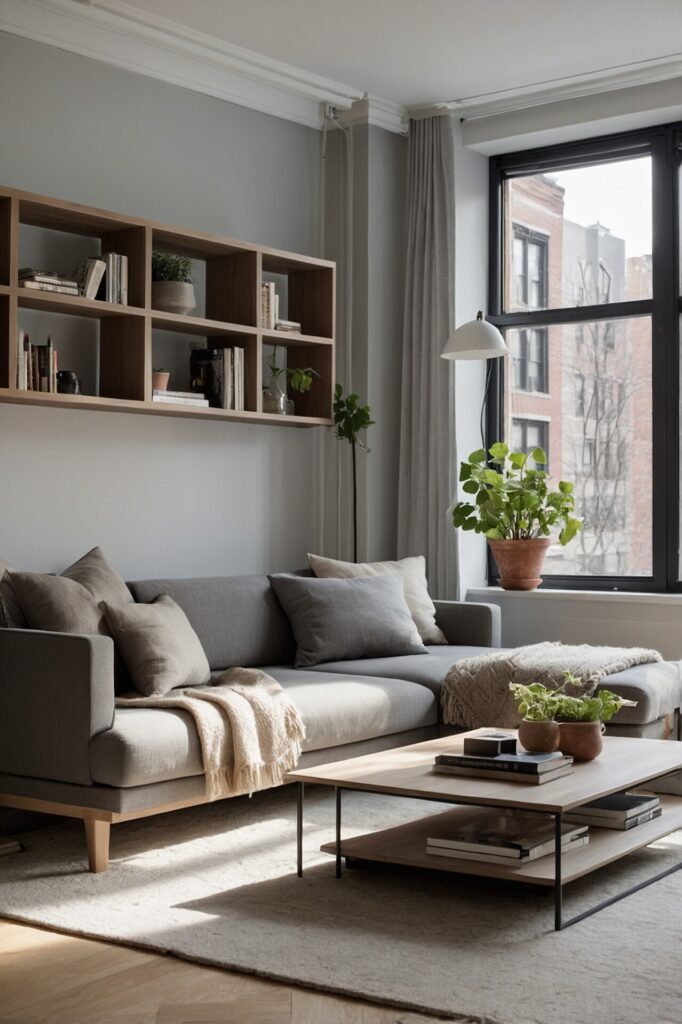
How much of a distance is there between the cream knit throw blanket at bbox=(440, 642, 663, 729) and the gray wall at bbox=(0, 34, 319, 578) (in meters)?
1.33

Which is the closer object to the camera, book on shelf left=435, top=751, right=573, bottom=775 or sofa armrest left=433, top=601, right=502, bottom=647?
book on shelf left=435, top=751, right=573, bottom=775

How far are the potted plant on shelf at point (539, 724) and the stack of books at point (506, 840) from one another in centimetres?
22

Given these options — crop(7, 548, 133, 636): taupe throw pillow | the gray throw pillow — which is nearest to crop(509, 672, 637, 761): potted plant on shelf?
crop(7, 548, 133, 636): taupe throw pillow

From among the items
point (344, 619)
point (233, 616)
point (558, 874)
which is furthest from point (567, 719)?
point (233, 616)

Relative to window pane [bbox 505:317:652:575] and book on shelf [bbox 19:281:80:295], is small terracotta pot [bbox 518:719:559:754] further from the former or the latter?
window pane [bbox 505:317:652:575]

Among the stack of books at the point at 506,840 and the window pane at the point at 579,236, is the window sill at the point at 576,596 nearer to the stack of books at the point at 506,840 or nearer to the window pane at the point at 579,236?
the window pane at the point at 579,236

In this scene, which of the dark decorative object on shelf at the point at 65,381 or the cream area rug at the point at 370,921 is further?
the dark decorative object on shelf at the point at 65,381

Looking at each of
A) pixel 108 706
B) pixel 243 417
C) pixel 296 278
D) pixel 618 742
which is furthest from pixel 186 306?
pixel 618 742

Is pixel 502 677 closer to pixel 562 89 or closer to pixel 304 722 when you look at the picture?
pixel 304 722

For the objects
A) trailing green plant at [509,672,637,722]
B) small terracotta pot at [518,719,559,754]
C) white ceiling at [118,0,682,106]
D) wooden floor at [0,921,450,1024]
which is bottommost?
wooden floor at [0,921,450,1024]

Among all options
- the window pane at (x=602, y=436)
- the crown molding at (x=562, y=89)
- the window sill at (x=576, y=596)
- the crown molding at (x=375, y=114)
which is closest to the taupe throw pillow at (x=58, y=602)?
the window sill at (x=576, y=596)

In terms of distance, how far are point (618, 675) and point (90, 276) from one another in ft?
7.92

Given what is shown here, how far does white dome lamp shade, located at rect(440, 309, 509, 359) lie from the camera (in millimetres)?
5559

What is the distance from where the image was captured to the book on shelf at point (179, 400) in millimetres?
4945
